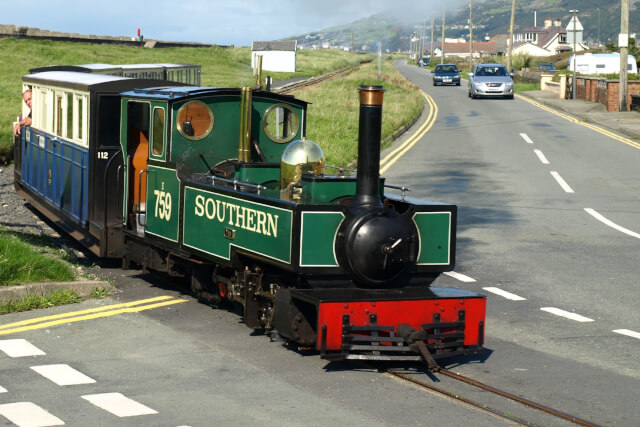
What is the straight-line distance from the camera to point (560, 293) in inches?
443

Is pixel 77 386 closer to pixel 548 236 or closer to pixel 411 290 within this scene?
pixel 411 290

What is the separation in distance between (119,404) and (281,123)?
4962 millimetres

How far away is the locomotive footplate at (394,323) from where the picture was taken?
25.3ft

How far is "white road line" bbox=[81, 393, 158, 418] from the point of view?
6.60 metres

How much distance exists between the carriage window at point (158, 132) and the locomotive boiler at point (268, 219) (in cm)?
1

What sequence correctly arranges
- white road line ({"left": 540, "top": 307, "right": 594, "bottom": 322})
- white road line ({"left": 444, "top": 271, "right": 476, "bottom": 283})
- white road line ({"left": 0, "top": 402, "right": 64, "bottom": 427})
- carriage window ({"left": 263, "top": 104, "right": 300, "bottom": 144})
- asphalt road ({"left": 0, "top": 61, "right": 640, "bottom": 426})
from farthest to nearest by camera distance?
white road line ({"left": 444, "top": 271, "right": 476, "bottom": 283}) → carriage window ({"left": 263, "top": 104, "right": 300, "bottom": 144}) → white road line ({"left": 540, "top": 307, "right": 594, "bottom": 322}) → asphalt road ({"left": 0, "top": 61, "right": 640, "bottom": 426}) → white road line ({"left": 0, "top": 402, "right": 64, "bottom": 427})

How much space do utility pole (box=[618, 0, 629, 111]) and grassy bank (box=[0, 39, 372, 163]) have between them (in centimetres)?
1887

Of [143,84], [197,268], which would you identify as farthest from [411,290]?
[143,84]

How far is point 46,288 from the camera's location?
10.2 metres

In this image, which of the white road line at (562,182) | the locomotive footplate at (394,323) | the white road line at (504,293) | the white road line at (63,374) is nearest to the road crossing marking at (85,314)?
the white road line at (63,374)

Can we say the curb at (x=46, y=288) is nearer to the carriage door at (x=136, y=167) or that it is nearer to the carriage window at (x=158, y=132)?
the carriage door at (x=136, y=167)

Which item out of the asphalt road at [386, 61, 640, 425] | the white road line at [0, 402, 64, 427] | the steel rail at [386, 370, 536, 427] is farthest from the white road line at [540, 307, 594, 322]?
A: the white road line at [0, 402, 64, 427]

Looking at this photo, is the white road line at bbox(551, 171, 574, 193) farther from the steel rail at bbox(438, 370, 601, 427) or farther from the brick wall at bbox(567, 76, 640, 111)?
the brick wall at bbox(567, 76, 640, 111)

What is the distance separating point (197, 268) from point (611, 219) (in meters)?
9.18
